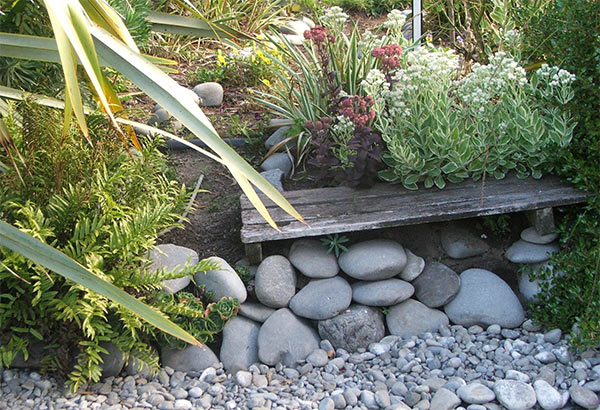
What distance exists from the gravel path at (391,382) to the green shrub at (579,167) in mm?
149

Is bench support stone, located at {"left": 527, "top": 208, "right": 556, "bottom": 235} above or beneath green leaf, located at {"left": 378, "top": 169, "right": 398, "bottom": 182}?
beneath

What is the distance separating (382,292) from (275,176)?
873mm

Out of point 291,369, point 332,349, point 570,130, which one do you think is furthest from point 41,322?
point 570,130

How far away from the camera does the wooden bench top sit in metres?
3.27

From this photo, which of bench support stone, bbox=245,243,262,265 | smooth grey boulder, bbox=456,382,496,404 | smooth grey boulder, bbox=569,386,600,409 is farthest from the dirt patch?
smooth grey boulder, bbox=569,386,600,409

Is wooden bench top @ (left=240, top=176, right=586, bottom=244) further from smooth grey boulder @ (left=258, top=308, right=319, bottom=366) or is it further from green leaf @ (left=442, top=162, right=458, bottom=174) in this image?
smooth grey boulder @ (left=258, top=308, right=319, bottom=366)

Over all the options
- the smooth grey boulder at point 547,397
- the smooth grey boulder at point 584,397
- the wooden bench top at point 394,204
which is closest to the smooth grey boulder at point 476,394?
the smooth grey boulder at point 547,397

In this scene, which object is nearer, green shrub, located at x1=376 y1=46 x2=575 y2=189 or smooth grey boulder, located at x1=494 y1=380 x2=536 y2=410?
smooth grey boulder, located at x1=494 y1=380 x2=536 y2=410

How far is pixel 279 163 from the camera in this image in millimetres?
3936

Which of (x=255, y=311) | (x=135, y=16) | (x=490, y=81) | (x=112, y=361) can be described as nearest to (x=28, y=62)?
(x=135, y=16)

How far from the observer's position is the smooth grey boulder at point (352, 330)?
3.21 meters

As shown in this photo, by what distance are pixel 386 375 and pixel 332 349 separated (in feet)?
0.98

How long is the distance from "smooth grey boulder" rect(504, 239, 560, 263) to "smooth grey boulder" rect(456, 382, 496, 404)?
0.85 meters

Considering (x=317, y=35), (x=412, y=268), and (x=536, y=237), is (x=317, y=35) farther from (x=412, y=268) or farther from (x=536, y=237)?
(x=536, y=237)
